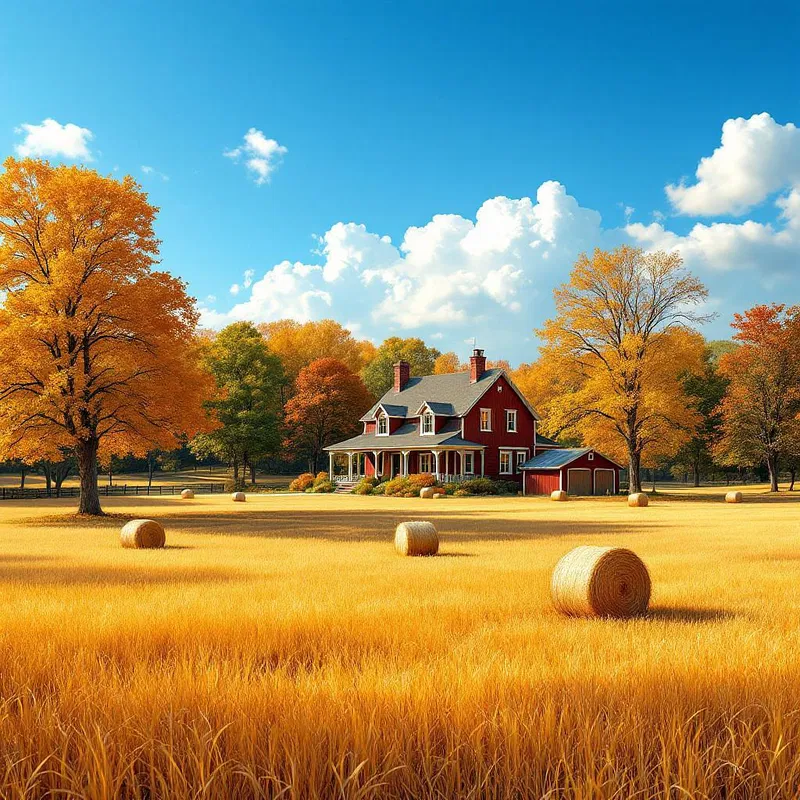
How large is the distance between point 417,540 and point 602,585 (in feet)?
27.0

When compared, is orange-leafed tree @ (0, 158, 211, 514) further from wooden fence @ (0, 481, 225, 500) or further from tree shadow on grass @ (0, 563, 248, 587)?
wooden fence @ (0, 481, 225, 500)

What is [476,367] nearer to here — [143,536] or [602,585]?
[143,536]

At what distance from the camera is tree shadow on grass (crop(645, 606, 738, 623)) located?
31.4 feet

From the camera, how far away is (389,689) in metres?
5.38

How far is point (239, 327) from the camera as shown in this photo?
79438 millimetres

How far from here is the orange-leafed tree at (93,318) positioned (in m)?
30.6

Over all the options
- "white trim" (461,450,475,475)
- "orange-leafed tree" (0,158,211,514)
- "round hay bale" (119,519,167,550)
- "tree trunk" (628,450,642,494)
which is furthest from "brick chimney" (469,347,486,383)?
"round hay bale" (119,519,167,550)

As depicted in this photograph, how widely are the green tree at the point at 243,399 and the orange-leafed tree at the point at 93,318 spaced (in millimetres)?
41330

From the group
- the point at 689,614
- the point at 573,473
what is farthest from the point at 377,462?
the point at 689,614

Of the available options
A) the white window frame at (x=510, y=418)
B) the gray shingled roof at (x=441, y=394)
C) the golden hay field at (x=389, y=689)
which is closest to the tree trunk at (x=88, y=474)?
the golden hay field at (x=389, y=689)

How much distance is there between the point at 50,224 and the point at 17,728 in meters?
30.7

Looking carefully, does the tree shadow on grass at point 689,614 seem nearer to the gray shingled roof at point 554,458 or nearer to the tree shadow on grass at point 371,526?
the tree shadow on grass at point 371,526

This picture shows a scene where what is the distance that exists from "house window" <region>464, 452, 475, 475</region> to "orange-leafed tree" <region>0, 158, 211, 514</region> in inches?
1423

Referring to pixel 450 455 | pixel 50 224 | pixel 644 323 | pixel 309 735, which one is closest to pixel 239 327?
pixel 450 455
